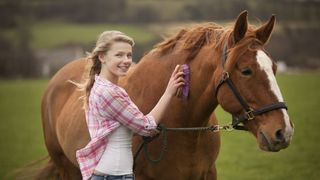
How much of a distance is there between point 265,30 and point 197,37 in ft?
2.19

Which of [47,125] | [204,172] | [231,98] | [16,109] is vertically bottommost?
[16,109]

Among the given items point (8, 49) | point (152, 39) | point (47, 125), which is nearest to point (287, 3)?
point (152, 39)

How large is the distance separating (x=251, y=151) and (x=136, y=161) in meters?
7.05

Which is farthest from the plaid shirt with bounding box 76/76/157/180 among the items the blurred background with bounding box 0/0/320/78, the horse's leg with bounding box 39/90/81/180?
the blurred background with bounding box 0/0/320/78

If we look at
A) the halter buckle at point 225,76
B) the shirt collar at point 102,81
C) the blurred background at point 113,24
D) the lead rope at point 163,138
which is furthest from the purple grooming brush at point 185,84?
the blurred background at point 113,24

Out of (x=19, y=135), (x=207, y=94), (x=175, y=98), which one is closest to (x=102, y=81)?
(x=175, y=98)

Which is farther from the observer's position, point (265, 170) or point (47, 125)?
point (265, 170)

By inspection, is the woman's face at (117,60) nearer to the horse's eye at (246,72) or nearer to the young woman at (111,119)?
the young woman at (111,119)

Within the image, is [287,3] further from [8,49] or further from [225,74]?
[225,74]

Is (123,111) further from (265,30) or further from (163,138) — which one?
(265,30)

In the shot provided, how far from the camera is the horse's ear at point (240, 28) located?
150 inches

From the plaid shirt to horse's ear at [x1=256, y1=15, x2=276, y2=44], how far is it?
1.08 metres

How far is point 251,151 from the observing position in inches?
439

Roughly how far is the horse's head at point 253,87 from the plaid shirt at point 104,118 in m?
0.67
